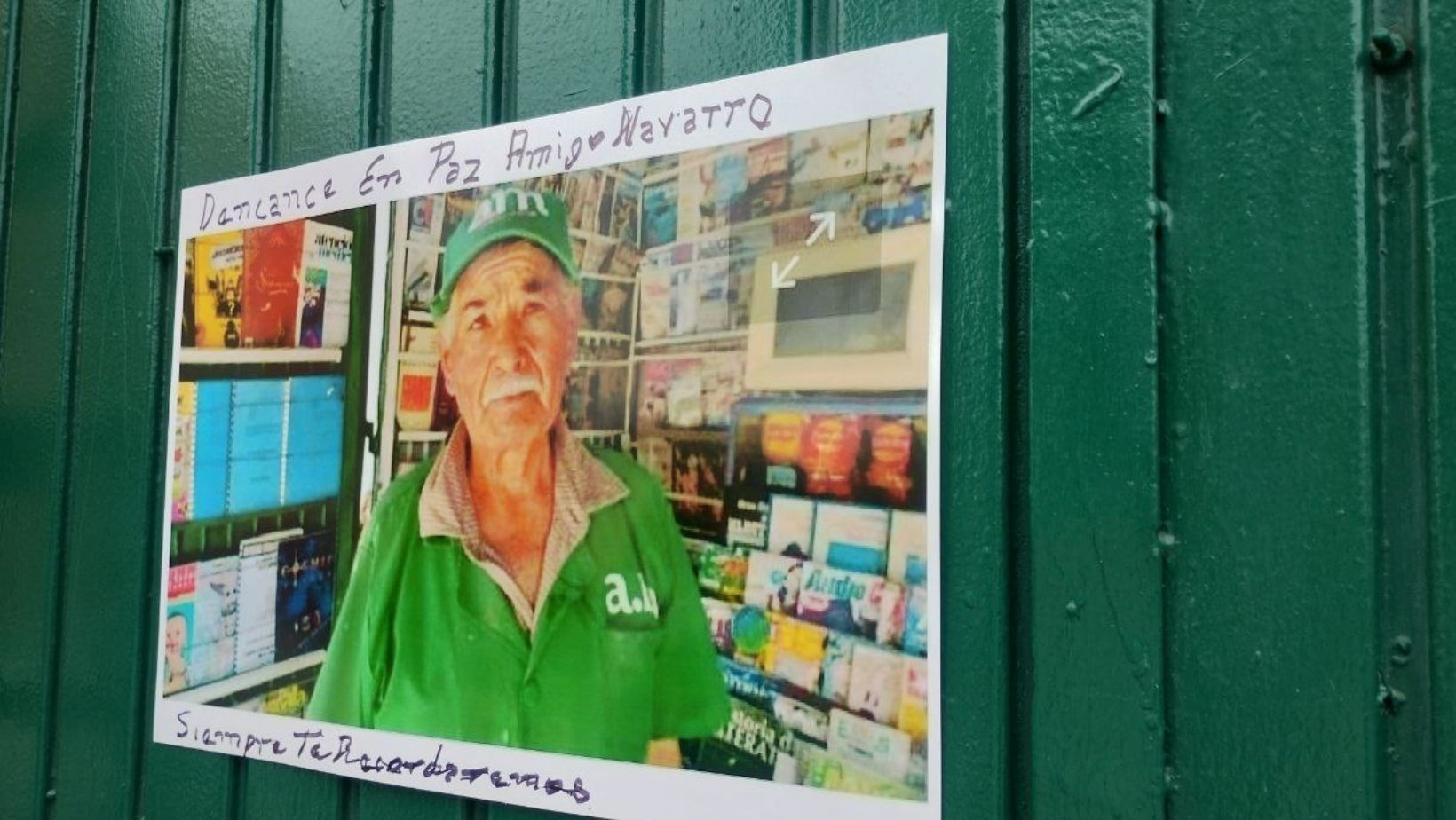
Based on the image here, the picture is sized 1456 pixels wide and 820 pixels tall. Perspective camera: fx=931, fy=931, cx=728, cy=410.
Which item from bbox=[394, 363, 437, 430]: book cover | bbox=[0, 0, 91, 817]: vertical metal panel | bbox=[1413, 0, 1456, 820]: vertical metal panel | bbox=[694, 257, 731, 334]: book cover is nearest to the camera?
bbox=[1413, 0, 1456, 820]: vertical metal panel

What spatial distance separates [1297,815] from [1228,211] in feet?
1.24

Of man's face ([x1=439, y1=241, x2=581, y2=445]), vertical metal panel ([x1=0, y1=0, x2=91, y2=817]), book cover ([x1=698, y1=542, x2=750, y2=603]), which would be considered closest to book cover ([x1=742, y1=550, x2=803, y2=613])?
book cover ([x1=698, y1=542, x2=750, y2=603])

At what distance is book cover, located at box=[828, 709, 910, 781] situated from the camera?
653 mm

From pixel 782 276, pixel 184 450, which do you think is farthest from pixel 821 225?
pixel 184 450

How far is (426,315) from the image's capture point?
0.87 meters

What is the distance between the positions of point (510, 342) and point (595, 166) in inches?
6.7

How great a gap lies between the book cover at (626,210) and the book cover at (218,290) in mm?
455

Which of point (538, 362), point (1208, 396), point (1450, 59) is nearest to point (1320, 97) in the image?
point (1450, 59)

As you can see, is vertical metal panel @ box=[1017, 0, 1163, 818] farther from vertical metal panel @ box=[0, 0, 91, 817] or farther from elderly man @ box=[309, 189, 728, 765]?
vertical metal panel @ box=[0, 0, 91, 817]

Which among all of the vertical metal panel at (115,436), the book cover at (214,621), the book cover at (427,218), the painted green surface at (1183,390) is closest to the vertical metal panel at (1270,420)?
the painted green surface at (1183,390)

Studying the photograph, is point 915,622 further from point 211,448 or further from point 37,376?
point 37,376

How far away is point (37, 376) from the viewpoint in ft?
3.73

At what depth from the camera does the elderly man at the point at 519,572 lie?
75 centimetres

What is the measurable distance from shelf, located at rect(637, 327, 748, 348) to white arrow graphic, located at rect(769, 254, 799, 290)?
0.14ft
